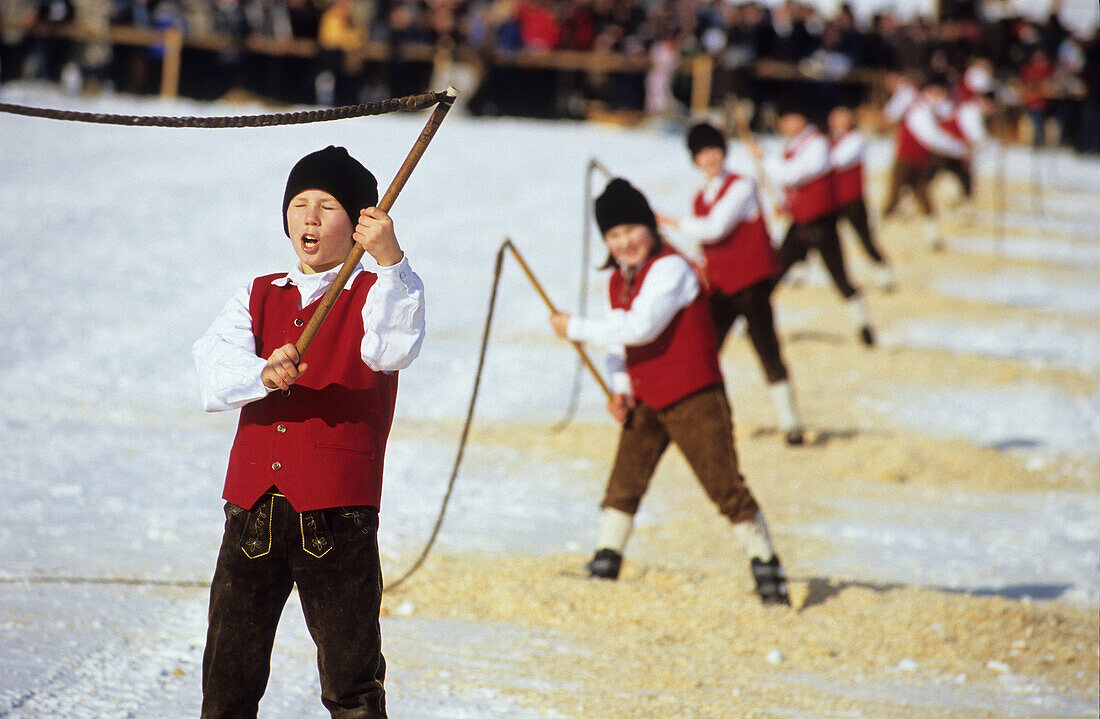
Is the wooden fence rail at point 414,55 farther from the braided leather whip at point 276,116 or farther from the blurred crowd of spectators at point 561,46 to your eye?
the braided leather whip at point 276,116

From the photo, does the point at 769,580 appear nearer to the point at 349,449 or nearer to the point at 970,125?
the point at 349,449

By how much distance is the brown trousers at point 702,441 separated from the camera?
4.87 meters

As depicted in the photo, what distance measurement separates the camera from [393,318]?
9.48ft

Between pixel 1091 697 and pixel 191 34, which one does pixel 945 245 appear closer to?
pixel 191 34

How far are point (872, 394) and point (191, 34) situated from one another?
43.8 ft

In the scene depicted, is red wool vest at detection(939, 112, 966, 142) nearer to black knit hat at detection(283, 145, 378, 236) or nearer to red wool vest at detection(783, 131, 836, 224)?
red wool vest at detection(783, 131, 836, 224)

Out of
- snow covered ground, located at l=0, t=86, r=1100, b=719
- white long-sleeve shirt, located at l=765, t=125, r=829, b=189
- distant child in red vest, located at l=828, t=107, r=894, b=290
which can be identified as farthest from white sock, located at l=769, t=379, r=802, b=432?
distant child in red vest, located at l=828, t=107, r=894, b=290

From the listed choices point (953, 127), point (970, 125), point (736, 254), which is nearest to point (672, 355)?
point (736, 254)

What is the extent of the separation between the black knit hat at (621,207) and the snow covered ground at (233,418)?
0.80 metres

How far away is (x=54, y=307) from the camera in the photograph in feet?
31.6

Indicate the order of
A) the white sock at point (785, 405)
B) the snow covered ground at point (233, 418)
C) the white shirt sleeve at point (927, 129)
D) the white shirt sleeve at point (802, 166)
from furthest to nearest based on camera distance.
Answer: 1. the white shirt sleeve at point (927, 129)
2. the white shirt sleeve at point (802, 166)
3. the white sock at point (785, 405)
4. the snow covered ground at point (233, 418)

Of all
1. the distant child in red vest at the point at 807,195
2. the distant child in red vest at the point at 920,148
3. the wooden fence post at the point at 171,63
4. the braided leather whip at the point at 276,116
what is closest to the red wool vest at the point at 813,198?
the distant child in red vest at the point at 807,195

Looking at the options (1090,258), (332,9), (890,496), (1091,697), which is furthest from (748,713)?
(332,9)

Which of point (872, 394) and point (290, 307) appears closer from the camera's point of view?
point (290, 307)
